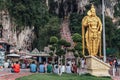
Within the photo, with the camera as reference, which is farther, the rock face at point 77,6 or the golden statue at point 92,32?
the rock face at point 77,6

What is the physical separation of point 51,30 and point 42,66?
64.9 ft

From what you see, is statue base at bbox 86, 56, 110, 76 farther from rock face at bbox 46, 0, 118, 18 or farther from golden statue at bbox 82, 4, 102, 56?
rock face at bbox 46, 0, 118, 18

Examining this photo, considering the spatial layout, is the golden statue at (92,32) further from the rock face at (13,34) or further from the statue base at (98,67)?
the rock face at (13,34)

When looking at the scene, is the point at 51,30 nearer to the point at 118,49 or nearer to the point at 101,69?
the point at 118,49

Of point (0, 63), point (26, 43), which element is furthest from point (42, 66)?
point (26, 43)

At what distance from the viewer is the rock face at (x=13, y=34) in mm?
40969

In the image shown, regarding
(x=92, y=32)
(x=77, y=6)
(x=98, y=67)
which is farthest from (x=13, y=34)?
(x=98, y=67)

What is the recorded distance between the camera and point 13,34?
41.8 meters

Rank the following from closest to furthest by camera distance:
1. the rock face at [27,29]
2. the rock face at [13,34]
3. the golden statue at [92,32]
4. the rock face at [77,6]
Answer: the golden statue at [92,32] → the rock face at [13,34] → the rock face at [27,29] → the rock face at [77,6]

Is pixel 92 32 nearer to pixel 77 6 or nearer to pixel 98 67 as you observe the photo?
pixel 98 67

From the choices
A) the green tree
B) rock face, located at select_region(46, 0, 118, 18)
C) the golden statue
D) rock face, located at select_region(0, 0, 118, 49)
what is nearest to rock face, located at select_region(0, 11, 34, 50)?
rock face, located at select_region(0, 0, 118, 49)

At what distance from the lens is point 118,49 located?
4216 centimetres

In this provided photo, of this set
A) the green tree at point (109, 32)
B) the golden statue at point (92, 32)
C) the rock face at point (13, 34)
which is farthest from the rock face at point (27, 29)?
the golden statue at point (92, 32)

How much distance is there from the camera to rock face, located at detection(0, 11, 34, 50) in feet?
134
